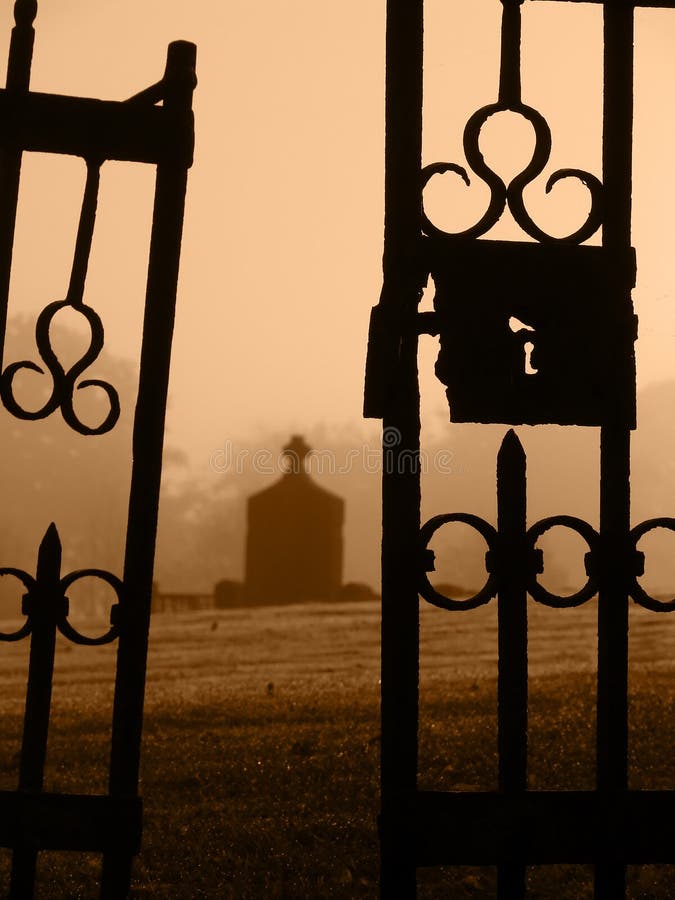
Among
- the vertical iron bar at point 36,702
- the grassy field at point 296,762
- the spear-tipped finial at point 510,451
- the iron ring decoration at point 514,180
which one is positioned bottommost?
the grassy field at point 296,762

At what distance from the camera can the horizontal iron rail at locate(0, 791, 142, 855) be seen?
3506mm

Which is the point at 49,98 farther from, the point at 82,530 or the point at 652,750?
the point at 82,530

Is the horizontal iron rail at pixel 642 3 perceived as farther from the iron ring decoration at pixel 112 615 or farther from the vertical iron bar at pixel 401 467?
the iron ring decoration at pixel 112 615

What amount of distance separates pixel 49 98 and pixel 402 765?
2389mm

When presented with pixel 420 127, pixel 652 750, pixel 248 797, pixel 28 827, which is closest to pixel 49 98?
pixel 420 127

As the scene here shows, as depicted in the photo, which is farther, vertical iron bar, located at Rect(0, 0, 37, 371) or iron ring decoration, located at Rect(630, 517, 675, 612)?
vertical iron bar, located at Rect(0, 0, 37, 371)

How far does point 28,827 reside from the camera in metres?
3.51

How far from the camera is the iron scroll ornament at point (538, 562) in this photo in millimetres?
3291

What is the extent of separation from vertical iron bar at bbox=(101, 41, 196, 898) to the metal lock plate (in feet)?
2.80

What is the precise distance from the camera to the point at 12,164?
12.4ft

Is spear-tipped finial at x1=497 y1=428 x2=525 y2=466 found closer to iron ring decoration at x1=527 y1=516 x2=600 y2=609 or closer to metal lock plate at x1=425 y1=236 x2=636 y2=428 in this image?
metal lock plate at x1=425 y1=236 x2=636 y2=428

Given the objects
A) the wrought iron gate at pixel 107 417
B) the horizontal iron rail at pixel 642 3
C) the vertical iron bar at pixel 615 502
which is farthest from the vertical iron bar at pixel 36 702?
the horizontal iron rail at pixel 642 3

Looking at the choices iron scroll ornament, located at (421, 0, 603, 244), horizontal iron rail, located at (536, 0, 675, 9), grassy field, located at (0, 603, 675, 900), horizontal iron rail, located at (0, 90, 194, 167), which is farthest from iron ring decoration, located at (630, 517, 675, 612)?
grassy field, located at (0, 603, 675, 900)

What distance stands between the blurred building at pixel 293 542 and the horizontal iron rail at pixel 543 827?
31817mm
